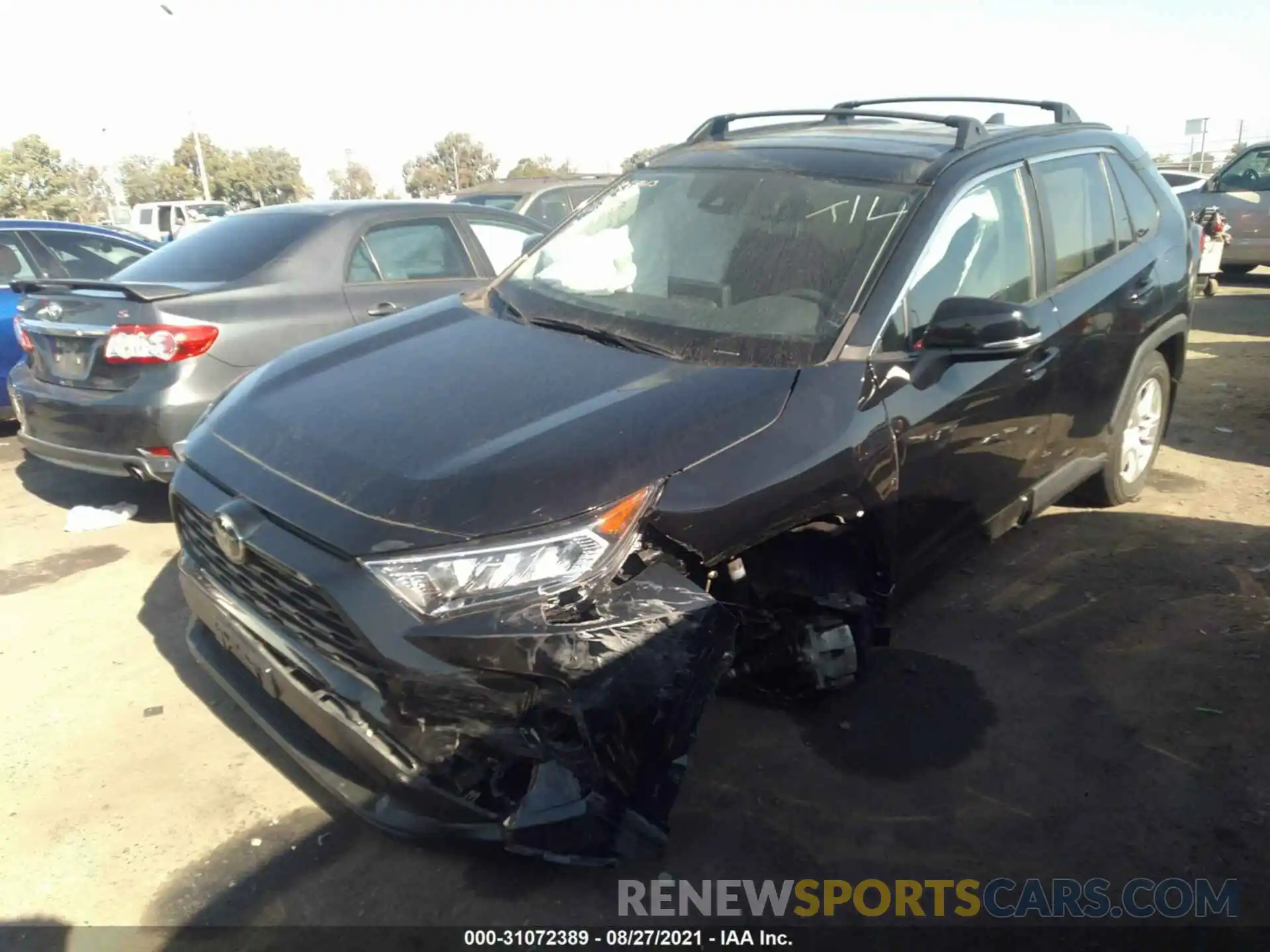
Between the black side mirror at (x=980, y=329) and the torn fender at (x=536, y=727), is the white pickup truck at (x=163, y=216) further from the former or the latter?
the torn fender at (x=536, y=727)

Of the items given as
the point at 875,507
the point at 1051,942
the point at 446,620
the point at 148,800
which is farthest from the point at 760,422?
the point at 148,800

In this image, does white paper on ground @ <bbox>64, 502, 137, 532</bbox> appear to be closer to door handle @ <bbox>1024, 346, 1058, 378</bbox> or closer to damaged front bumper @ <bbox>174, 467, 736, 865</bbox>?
damaged front bumper @ <bbox>174, 467, 736, 865</bbox>

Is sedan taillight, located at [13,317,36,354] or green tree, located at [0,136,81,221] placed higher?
green tree, located at [0,136,81,221]

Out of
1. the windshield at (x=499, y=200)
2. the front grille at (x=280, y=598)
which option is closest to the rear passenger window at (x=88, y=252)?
the windshield at (x=499, y=200)

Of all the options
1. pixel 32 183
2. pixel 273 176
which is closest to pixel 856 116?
pixel 32 183

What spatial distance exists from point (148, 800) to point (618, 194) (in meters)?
2.84

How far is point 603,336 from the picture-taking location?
10.4ft

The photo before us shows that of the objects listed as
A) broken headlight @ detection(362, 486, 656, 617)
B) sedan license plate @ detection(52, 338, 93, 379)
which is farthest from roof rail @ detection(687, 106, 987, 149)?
sedan license plate @ detection(52, 338, 93, 379)

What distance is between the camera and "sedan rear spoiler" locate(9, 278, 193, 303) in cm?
445

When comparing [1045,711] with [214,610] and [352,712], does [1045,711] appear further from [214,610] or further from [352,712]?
[214,610]

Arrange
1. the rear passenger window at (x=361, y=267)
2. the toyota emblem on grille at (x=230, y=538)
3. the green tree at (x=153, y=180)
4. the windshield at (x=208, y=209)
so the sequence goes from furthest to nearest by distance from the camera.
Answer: the green tree at (x=153, y=180)
the windshield at (x=208, y=209)
the rear passenger window at (x=361, y=267)
the toyota emblem on grille at (x=230, y=538)

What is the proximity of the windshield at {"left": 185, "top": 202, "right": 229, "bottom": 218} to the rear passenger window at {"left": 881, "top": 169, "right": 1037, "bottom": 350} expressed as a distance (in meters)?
24.0

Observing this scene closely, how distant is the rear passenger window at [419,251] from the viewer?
5.46 m

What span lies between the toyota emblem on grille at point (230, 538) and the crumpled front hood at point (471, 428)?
0.09m
